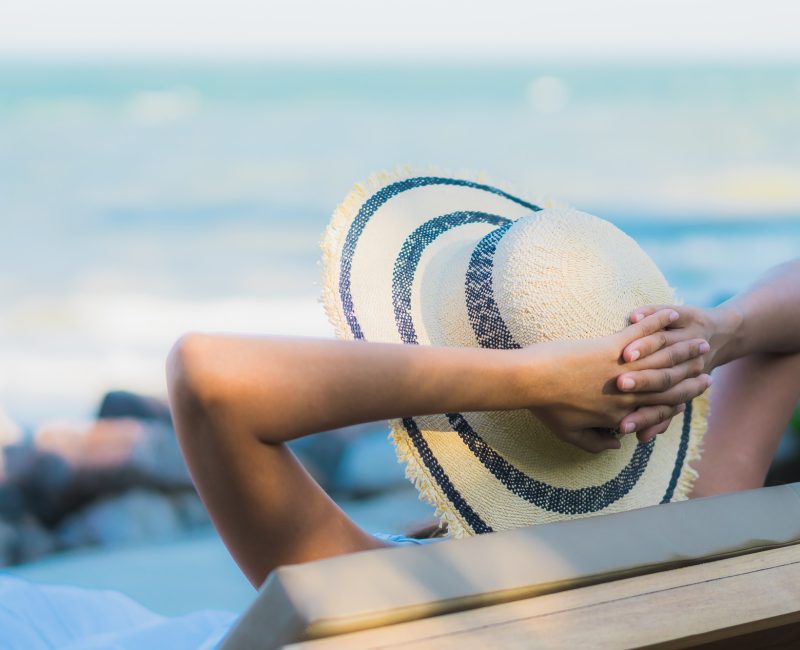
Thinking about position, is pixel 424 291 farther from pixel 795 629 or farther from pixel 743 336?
pixel 795 629

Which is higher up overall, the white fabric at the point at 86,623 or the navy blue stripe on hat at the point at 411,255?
the navy blue stripe on hat at the point at 411,255

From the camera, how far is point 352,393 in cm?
100

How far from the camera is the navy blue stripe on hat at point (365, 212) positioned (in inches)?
47.7

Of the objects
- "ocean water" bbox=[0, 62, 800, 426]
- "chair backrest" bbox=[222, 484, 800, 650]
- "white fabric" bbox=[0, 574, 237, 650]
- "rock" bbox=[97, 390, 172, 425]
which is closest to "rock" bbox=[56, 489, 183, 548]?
"rock" bbox=[97, 390, 172, 425]

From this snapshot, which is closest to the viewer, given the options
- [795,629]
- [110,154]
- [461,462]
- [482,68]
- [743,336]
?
[795,629]

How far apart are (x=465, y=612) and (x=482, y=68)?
12967 millimetres

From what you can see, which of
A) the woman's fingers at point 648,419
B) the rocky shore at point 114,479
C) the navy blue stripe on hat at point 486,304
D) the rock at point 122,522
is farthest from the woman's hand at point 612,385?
the rock at point 122,522

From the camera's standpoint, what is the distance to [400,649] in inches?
29.3

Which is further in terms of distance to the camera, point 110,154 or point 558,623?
point 110,154

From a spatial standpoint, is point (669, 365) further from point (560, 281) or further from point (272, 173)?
point (272, 173)

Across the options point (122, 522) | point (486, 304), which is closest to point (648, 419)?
point (486, 304)

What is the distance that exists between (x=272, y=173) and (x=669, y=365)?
9198 mm

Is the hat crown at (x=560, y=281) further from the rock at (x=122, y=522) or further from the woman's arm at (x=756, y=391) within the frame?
the rock at (x=122, y=522)

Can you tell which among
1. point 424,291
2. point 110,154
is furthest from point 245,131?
point 424,291
